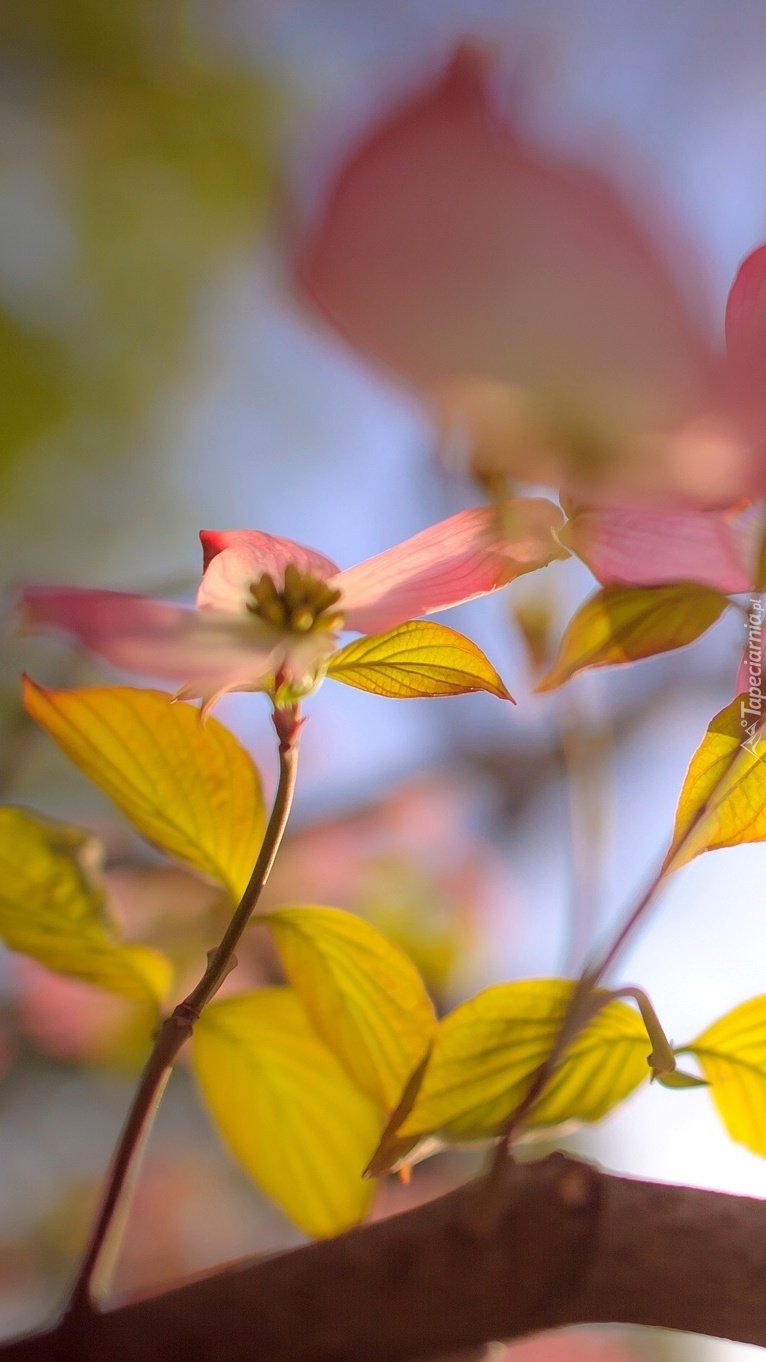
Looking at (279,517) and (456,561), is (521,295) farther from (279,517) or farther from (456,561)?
(279,517)

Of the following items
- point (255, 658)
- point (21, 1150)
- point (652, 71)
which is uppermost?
point (652, 71)

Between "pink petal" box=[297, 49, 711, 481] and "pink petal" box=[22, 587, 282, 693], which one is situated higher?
"pink petal" box=[297, 49, 711, 481]

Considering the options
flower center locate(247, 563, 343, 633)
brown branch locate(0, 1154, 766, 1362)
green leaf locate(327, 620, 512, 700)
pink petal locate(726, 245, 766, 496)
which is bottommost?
brown branch locate(0, 1154, 766, 1362)

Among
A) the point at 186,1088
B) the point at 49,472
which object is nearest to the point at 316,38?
the point at 49,472

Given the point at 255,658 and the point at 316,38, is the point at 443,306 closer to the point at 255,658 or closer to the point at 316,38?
the point at 255,658

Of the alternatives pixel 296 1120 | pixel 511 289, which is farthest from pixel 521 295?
pixel 296 1120
